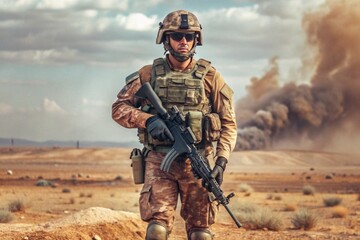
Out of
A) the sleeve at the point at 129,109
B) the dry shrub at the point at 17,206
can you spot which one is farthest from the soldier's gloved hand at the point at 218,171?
the dry shrub at the point at 17,206

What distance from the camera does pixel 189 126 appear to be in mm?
7902

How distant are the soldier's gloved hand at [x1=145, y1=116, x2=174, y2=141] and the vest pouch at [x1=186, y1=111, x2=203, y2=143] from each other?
25 centimetres

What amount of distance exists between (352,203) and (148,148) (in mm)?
24440

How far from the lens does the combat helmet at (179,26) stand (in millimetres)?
8078

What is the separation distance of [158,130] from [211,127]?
564mm

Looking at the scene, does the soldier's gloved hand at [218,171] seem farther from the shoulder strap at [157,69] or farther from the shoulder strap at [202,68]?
the shoulder strap at [157,69]

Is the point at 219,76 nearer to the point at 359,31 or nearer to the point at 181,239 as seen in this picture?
the point at 181,239

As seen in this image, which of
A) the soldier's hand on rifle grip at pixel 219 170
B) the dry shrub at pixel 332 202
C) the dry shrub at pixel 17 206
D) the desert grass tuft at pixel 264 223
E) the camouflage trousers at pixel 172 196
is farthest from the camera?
the dry shrub at pixel 332 202

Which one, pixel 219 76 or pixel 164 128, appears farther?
pixel 219 76

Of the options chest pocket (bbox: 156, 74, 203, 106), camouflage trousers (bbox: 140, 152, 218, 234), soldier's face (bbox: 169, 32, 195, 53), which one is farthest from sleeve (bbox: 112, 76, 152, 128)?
soldier's face (bbox: 169, 32, 195, 53)

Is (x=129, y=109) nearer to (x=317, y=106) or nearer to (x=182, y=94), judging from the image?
(x=182, y=94)

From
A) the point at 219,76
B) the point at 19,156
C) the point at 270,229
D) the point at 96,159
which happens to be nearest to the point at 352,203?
the point at 270,229

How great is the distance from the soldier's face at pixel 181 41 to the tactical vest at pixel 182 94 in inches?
9.0

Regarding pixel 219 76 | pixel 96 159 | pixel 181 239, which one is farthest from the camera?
pixel 96 159
